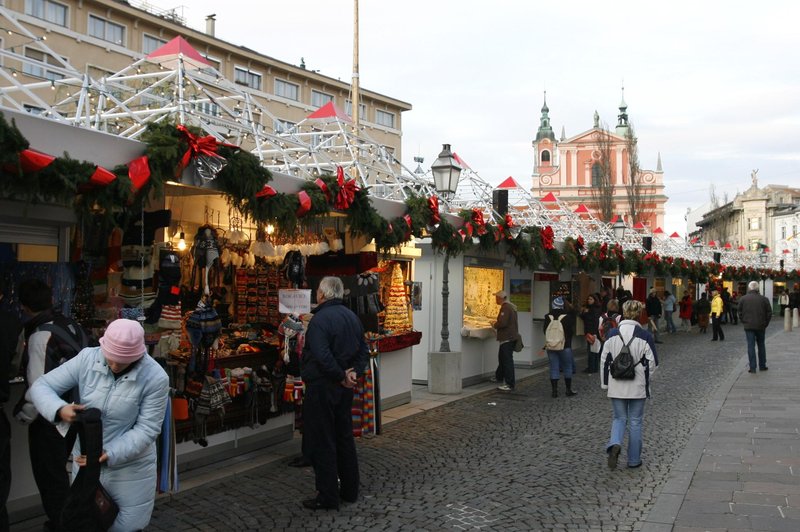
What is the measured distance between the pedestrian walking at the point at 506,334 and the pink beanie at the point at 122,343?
852 centimetres

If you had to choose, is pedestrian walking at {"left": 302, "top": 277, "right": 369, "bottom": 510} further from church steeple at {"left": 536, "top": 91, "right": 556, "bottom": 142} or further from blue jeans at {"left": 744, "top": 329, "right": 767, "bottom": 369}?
church steeple at {"left": 536, "top": 91, "right": 556, "bottom": 142}

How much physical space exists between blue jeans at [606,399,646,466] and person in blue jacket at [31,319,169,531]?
4736mm

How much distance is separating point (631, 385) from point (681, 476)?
94cm

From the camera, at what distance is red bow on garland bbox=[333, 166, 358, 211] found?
7367 mm

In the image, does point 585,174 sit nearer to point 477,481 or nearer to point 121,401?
point 477,481

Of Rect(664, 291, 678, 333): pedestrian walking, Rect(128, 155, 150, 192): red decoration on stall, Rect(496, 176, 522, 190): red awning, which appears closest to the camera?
Rect(128, 155, 150, 192): red decoration on stall

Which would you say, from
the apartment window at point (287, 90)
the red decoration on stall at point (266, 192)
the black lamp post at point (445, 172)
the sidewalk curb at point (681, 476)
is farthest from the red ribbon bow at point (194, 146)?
the apartment window at point (287, 90)

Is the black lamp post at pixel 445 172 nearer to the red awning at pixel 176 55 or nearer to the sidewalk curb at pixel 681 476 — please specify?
the red awning at pixel 176 55

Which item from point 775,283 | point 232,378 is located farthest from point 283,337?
point 775,283

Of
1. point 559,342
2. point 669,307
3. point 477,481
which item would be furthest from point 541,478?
point 669,307

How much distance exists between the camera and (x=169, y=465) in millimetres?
5547

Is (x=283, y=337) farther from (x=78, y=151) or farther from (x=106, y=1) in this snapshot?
(x=106, y=1)

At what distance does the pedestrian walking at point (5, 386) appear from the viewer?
4219 millimetres

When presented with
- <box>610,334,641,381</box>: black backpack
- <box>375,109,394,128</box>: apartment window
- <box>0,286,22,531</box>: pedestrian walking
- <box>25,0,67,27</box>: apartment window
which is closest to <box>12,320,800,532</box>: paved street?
<box>610,334,641,381</box>: black backpack
